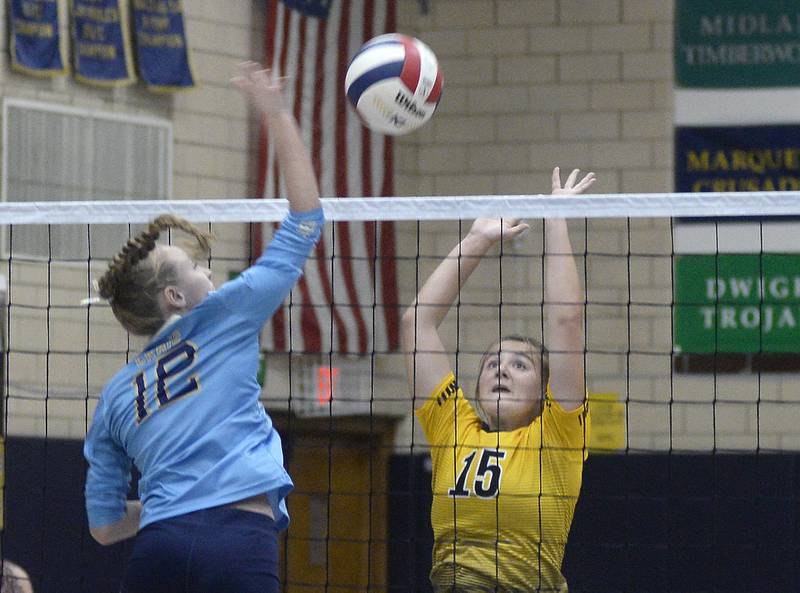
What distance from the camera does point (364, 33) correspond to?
11.2 meters

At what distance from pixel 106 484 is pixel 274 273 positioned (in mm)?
662

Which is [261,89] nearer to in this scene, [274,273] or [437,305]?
[274,273]

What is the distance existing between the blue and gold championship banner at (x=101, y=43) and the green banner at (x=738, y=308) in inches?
159

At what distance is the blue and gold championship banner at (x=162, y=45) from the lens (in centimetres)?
1017

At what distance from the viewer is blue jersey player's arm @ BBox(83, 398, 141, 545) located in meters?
3.59

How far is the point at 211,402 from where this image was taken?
11.1 feet

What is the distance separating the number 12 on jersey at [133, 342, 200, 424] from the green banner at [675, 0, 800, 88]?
8.34m

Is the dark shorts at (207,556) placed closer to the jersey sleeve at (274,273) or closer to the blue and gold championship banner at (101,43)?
the jersey sleeve at (274,273)

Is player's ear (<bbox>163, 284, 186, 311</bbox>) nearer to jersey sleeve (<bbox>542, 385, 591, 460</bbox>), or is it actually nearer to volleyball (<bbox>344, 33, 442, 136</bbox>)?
jersey sleeve (<bbox>542, 385, 591, 460</bbox>)

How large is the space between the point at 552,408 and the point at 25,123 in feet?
20.6

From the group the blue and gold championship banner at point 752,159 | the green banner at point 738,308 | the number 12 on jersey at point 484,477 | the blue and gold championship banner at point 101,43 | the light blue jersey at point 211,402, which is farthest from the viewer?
the blue and gold championship banner at point 752,159

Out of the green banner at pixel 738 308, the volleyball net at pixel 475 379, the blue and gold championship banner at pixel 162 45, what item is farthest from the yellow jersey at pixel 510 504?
the green banner at pixel 738 308

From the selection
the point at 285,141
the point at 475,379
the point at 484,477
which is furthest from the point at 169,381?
the point at 475,379

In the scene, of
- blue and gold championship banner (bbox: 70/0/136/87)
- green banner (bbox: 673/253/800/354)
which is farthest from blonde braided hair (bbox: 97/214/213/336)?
green banner (bbox: 673/253/800/354)
